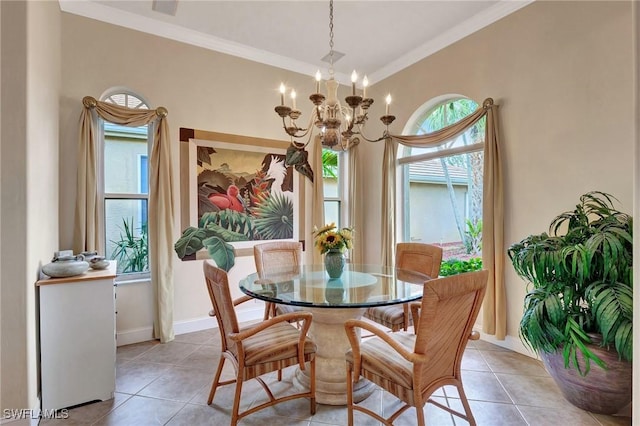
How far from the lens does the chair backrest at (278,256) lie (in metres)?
3.24

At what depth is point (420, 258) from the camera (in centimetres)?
312

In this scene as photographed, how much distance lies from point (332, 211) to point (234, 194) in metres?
1.64

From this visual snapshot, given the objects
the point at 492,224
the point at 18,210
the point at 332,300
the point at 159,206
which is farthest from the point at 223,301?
the point at 492,224

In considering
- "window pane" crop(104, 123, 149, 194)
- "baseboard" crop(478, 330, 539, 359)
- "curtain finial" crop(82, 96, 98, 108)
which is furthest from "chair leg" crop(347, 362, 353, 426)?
"curtain finial" crop(82, 96, 98, 108)

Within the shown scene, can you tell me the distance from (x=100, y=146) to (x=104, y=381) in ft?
7.42

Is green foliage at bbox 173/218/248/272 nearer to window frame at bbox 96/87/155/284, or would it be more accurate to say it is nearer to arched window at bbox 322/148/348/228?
window frame at bbox 96/87/155/284

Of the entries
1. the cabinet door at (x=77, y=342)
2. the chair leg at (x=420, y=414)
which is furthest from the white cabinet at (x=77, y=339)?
the chair leg at (x=420, y=414)

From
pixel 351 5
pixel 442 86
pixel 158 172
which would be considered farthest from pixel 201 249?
pixel 442 86

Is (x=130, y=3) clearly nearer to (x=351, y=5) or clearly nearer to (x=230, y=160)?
(x=230, y=160)

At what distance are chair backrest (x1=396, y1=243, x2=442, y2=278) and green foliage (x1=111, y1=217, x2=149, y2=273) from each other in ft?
9.09

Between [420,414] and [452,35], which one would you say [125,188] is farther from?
[452,35]

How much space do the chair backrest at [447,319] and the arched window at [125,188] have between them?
124 inches

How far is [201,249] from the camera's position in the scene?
12.3ft

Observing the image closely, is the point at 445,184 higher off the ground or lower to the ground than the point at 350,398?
higher
